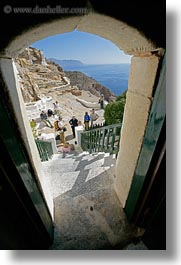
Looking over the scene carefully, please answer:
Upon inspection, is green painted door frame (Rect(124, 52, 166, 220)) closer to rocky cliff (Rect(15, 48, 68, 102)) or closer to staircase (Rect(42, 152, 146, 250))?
staircase (Rect(42, 152, 146, 250))

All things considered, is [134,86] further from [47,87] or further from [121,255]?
[47,87]

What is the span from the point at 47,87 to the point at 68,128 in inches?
509

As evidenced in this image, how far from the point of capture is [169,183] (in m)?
1.31

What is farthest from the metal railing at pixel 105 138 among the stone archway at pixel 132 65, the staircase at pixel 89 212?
the stone archway at pixel 132 65

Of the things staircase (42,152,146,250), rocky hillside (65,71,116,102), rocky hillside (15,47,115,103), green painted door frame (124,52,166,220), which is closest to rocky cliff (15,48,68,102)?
rocky hillside (15,47,115,103)

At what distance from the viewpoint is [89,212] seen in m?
2.52

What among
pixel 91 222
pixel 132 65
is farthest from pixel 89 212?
pixel 132 65

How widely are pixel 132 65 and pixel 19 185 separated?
1.45 meters

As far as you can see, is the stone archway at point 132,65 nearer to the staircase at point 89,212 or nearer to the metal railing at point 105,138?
the staircase at point 89,212

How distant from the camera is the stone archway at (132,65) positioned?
1249 mm

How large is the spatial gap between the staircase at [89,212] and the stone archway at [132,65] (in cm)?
38

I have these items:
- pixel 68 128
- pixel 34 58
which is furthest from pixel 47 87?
pixel 68 128

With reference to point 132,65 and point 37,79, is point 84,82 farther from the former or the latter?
point 132,65

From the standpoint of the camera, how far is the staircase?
2178 millimetres
